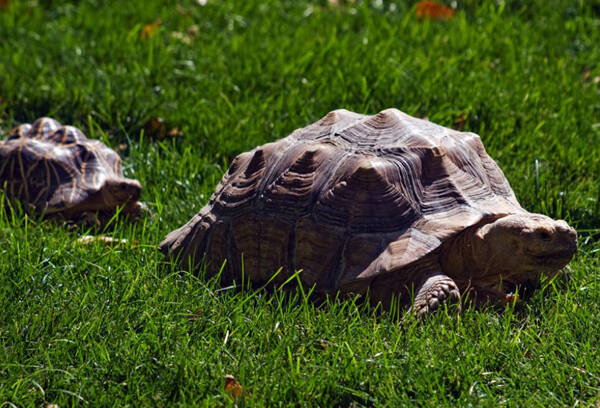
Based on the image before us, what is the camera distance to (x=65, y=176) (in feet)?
18.8

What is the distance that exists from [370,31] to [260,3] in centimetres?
135

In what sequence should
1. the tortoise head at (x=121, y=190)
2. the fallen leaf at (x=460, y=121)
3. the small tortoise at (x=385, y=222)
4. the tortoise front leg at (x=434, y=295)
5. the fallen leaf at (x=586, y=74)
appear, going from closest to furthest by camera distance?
1. the tortoise front leg at (x=434, y=295)
2. the small tortoise at (x=385, y=222)
3. the tortoise head at (x=121, y=190)
4. the fallen leaf at (x=460, y=121)
5. the fallen leaf at (x=586, y=74)

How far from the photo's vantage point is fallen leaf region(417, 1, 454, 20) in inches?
315

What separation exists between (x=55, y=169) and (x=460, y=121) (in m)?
2.84

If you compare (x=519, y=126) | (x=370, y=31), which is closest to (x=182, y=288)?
(x=519, y=126)

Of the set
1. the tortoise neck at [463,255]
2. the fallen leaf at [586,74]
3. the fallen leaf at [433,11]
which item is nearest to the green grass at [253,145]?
the fallen leaf at [586,74]

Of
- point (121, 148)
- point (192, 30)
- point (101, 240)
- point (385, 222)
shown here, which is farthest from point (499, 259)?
point (192, 30)

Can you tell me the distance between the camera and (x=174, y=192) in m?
5.57

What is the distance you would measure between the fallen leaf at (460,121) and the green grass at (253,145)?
0.03 metres

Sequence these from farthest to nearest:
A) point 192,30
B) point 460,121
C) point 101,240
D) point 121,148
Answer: point 192,30 < point 121,148 < point 460,121 < point 101,240

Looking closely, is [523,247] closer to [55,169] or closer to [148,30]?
[55,169]

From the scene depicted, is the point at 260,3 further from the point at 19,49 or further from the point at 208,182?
the point at 208,182

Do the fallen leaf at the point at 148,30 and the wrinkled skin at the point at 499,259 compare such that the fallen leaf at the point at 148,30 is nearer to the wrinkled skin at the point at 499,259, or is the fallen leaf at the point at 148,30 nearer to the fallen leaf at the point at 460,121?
the fallen leaf at the point at 460,121

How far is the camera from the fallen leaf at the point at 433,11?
8.01 metres
